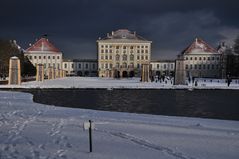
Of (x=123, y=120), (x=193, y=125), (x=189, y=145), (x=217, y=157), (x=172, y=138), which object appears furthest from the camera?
(x=123, y=120)

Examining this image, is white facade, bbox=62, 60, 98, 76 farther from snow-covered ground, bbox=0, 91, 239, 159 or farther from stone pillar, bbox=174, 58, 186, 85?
snow-covered ground, bbox=0, 91, 239, 159

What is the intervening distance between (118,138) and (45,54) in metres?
113

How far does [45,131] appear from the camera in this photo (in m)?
7.89

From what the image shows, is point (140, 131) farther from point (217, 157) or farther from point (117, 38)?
point (117, 38)

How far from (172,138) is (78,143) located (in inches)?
73.7

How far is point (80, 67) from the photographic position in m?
121

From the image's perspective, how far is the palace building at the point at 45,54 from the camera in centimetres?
11600

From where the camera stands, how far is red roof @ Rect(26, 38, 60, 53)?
117 metres

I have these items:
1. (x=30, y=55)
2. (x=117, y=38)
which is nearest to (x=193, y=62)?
(x=117, y=38)

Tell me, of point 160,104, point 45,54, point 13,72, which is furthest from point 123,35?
point 160,104

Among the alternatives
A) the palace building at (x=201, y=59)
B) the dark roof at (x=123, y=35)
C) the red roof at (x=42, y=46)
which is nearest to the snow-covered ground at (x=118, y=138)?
the dark roof at (x=123, y=35)

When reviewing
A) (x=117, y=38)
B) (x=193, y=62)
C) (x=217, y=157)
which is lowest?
(x=217, y=157)

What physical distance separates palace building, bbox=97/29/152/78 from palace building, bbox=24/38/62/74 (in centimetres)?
1425

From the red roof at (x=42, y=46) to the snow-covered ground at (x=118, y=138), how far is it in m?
110
